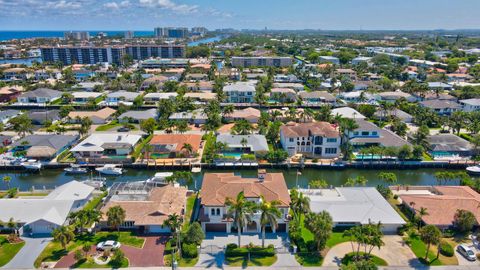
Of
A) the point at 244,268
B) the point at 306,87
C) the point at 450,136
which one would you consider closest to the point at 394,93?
the point at 306,87

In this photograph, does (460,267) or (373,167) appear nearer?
(460,267)

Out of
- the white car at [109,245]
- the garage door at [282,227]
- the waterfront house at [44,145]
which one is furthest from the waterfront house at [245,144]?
the white car at [109,245]

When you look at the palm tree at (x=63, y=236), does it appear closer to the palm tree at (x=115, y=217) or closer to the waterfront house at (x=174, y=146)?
the palm tree at (x=115, y=217)

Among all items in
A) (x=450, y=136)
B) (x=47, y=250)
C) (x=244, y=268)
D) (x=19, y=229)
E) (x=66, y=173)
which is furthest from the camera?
(x=450, y=136)

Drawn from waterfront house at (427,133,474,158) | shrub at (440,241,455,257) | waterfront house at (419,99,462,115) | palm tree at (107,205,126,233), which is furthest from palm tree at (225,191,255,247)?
waterfront house at (419,99,462,115)

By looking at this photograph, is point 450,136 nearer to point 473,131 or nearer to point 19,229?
point 473,131

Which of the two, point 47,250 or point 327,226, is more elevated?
point 327,226

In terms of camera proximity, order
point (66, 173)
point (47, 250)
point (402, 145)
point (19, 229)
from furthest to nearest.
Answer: point (402, 145), point (66, 173), point (19, 229), point (47, 250)

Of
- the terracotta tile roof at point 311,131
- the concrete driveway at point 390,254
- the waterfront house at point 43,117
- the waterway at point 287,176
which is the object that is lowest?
the waterway at point 287,176

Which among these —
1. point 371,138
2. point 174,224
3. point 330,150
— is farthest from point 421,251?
point 371,138
